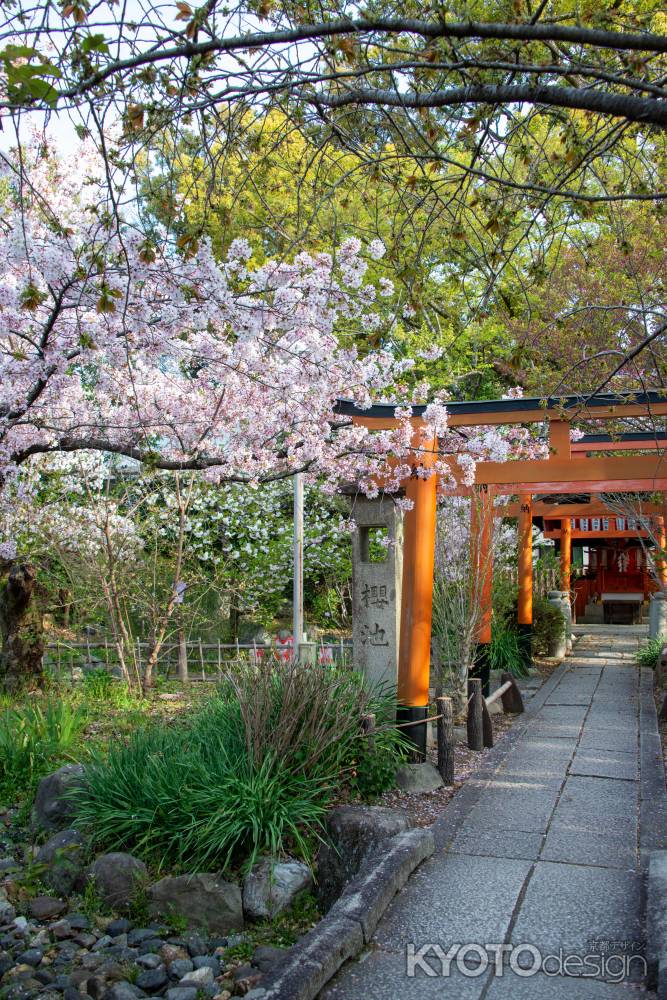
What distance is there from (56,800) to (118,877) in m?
1.11

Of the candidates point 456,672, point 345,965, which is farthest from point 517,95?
point 456,672

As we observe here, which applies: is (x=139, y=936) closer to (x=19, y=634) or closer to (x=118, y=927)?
(x=118, y=927)

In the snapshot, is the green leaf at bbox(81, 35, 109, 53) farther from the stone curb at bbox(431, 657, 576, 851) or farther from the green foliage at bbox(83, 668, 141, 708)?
the green foliage at bbox(83, 668, 141, 708)

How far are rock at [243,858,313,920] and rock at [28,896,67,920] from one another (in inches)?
44.8

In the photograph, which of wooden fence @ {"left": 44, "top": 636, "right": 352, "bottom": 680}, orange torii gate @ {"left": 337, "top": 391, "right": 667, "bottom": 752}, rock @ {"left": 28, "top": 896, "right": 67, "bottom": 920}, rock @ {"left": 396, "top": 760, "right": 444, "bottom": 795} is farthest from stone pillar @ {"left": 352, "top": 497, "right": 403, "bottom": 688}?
wooden fence @ {"left": 44, "top": 636, "right": 352, "bottom": 680}

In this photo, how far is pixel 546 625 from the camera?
14.2m

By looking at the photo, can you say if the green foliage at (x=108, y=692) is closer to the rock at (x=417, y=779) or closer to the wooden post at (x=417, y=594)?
the wooden post at (x=417, y=594)

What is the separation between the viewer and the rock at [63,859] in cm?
509

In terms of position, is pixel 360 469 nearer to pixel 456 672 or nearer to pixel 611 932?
pixel 456 672

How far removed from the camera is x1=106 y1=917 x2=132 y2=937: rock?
4.64 meters

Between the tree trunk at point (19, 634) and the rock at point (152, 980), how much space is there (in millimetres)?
A: 5462

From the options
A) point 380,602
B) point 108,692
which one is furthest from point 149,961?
point 108,692

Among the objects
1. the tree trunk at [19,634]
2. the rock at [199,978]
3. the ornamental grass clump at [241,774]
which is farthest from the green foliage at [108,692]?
the rock at [199,978]

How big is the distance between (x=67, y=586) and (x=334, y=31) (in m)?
9.93
